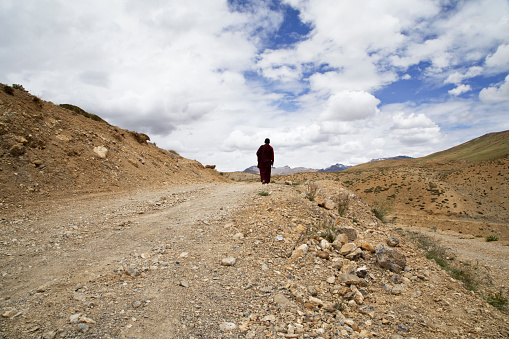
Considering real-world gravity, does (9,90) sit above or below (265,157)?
above

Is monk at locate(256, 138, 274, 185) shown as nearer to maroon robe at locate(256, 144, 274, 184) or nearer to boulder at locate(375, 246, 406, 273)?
maroon robe at locate(256, 144, 274, 184)

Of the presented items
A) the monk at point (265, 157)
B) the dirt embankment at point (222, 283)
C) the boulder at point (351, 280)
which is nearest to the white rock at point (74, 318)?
the dirt embankment at point (222, 283)

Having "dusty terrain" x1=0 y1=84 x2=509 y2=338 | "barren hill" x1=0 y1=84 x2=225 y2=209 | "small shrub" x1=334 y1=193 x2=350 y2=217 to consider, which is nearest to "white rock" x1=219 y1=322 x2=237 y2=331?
"dusty terrain" x1=0 y1=84 x2=509 y2=338

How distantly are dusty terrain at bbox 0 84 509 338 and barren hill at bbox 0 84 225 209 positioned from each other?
0.09m

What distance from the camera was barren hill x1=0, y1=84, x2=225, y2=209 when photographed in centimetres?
938

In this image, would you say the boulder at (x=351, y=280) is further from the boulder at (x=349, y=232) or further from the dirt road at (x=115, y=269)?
the dirt road at (x=115, y=269)

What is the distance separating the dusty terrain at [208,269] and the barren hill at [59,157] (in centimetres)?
9

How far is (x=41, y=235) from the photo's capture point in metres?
6.04

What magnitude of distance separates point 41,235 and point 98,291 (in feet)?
10.8

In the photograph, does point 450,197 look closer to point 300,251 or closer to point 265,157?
point 265,157

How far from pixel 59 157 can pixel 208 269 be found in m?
10.1

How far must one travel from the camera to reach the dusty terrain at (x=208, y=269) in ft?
11.4

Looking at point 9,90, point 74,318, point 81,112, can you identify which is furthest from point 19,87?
point 74,318

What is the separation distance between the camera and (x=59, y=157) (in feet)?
36.8
